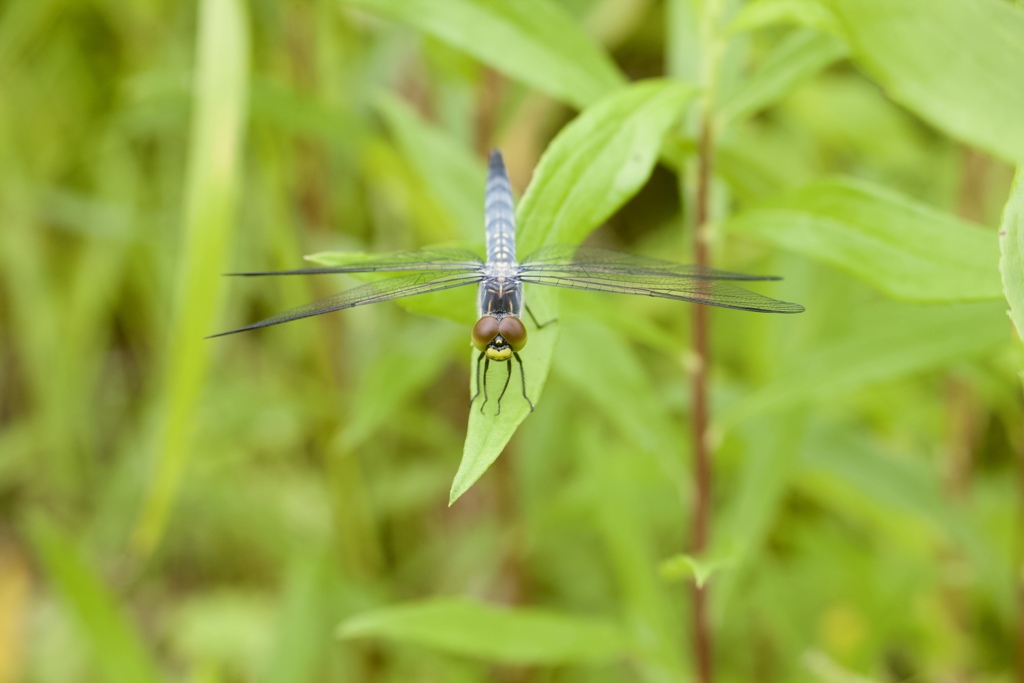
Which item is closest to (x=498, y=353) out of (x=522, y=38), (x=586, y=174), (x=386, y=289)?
(x=386, y=289)

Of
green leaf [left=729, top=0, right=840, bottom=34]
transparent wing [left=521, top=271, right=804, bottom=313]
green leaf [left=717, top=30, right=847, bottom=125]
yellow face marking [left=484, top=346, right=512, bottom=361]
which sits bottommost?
yellow face marking [left=484, top=346, right=512, bottom=361]

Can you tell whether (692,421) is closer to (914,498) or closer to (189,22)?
(914,498)

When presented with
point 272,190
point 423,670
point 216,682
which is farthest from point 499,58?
point 423,670

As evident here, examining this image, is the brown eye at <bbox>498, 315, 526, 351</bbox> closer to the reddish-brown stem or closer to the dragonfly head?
the dragonfly head

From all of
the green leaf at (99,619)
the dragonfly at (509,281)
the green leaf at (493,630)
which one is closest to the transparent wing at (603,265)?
the dragonfly at (509,281)

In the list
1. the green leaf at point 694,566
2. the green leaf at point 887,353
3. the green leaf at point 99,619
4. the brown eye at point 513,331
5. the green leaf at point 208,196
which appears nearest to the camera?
the green leaf at point 694,566

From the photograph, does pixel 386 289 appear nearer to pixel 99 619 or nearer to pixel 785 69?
pixel 785 69

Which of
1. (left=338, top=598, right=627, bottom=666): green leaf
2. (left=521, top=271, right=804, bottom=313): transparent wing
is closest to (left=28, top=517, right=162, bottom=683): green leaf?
(left=338, top=598, right=627, bottom=666): green leaf

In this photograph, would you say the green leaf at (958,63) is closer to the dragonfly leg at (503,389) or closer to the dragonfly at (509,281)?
the dragonfly at (509,281)
